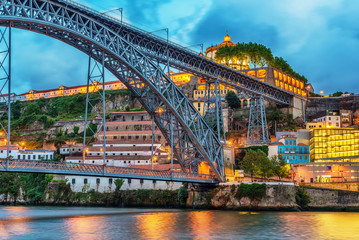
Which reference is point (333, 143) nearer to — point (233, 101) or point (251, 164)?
point (251, 164)

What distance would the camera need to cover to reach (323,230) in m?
27.8

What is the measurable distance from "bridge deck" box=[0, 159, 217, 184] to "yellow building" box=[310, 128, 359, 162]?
23662mm

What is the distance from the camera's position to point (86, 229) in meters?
27.7

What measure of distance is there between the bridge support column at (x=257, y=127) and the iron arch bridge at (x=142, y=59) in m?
12.3

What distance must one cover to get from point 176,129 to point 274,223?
16493 millimetres

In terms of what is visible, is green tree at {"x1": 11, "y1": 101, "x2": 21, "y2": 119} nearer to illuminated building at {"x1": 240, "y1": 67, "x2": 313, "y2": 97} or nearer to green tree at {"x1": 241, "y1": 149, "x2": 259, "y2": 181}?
Answer: illuminated building at {"x1": 240, "y1": 67, "x2": 313, "y2": 97}

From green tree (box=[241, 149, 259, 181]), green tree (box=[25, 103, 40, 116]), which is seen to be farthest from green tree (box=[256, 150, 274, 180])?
green tree (box=[25, 103, 40, 116])

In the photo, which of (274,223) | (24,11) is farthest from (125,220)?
(24,11)

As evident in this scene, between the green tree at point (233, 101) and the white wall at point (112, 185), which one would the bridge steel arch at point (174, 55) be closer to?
the white wall at point (112, 185)

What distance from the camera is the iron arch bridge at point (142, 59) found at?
103 feet

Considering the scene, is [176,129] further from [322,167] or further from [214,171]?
[322,167]

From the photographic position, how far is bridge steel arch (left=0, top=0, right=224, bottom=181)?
3056cm

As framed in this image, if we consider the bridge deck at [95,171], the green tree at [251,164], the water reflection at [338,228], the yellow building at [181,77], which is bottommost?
the water reflection at [338,228]

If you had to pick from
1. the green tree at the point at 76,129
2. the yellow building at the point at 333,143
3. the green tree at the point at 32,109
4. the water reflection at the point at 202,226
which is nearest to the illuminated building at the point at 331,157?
the yellow building at the point at 333,143
